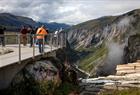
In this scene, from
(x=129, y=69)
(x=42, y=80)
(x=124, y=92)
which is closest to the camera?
(x=42, y=80)

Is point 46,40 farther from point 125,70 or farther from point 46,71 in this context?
point 46,71

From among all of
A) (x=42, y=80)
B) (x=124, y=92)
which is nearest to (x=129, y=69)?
(x=124, y=92)

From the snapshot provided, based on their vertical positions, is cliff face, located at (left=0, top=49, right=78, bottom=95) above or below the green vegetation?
above

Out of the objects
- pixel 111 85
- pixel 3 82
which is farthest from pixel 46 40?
pixel 3 82

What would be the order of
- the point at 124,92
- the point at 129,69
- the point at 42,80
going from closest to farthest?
the point at 42,80 < the point at 124,92 < the point at 129,69

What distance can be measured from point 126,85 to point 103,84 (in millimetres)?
2284

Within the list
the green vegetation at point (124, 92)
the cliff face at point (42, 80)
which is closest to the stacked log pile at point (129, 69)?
the cliff face at point (42, 80)

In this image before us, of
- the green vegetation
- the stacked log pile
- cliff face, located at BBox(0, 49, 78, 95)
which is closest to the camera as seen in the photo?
cliff face, located at BBox(0, 49, 78, 95)

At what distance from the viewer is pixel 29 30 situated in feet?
124

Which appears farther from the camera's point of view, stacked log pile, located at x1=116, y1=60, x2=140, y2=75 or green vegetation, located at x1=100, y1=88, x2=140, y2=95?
stacked log pile, located at x1=116, y1=60, x2=140, y2=75

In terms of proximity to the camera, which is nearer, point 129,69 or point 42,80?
point 42,80

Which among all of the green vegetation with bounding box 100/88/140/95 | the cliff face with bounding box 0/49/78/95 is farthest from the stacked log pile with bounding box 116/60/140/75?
the green vegetation with bounding box 100/88/140/95

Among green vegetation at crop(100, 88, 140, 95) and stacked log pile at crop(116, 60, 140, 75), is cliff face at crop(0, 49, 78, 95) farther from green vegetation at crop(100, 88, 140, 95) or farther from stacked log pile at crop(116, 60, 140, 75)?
stacked log pile at crop(116, 60, 140, 75)

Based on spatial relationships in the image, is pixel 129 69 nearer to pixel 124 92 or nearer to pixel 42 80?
pixel 124 92
